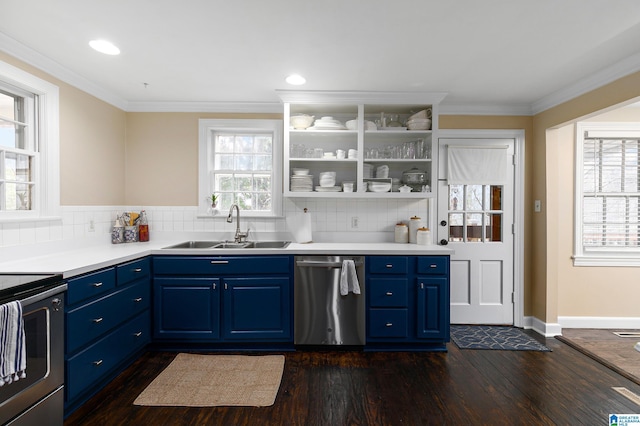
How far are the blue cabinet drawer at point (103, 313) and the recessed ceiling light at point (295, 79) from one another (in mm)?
2143

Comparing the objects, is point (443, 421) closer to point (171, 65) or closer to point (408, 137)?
point (408, 137)

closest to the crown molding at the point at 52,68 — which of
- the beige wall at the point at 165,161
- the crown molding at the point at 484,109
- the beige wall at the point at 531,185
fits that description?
the beige wall at the point at 531,185

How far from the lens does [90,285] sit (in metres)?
2.12

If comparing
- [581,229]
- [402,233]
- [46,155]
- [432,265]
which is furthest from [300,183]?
[581,229]

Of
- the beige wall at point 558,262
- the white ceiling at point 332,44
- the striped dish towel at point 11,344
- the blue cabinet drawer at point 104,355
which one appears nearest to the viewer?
the striped dish towel at point 11,344

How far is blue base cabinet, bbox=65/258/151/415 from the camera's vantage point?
1.99 m

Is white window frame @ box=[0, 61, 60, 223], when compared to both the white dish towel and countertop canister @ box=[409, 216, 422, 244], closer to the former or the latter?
the white dish towel

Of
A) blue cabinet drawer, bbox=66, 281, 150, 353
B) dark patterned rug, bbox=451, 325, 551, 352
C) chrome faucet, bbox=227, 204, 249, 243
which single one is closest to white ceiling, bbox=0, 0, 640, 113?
chrome faucet, bbox=227, 204, 249, 243

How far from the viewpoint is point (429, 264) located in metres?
2.96

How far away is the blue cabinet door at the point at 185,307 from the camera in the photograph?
113 inches

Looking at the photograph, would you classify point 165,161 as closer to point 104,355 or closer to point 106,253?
point 106,253

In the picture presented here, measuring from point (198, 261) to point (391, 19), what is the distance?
237 cm

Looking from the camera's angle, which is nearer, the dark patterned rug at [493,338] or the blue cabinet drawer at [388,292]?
the blue cabinet drawer at [388,292]

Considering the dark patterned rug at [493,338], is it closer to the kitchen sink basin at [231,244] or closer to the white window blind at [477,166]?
the white window blind at [477,166]
